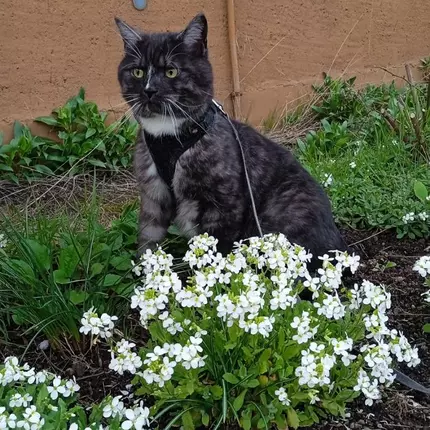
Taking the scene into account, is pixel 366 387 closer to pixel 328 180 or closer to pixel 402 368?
pixel 402 368

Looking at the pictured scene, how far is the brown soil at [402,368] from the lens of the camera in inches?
76.8

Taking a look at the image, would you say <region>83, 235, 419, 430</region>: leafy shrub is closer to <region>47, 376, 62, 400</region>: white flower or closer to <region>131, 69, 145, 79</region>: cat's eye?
<region>47, 376, 62, 400</region>: white flower

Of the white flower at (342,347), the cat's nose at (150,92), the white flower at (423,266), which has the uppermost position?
the cat's nose at (150,92)

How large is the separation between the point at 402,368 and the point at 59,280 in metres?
1.29

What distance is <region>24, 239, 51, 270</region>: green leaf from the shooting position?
7.55 feet

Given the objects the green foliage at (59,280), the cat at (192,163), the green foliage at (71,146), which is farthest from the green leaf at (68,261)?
the green foliage at (71,146)

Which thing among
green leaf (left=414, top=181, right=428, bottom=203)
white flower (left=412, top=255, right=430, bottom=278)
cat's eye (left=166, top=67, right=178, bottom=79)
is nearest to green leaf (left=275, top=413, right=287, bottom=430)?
white flower (left=412, top=255, right=430, bottom=278)

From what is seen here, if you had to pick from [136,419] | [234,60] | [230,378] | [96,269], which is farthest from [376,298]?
[234,60]

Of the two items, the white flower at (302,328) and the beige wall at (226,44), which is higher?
the beige wall at (226,44)

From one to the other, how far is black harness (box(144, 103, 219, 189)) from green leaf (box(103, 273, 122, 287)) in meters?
0.56

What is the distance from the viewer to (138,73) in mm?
2637

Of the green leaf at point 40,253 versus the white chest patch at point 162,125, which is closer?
the green leaf at point 40,253

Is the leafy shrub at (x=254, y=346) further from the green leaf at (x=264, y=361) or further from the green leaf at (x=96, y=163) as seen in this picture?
the green leaf at (x=96, y=163)

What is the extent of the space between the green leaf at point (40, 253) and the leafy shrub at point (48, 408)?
20.4 inches
